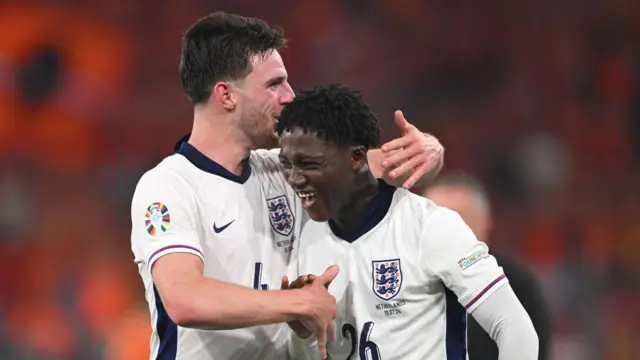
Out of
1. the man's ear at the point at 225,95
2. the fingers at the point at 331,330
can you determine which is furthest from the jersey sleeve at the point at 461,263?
the man's ear at the point at 225,95

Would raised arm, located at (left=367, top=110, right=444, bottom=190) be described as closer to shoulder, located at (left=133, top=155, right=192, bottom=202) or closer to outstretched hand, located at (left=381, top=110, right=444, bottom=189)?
outstretched hand, located at (left=381, top=110, right=444, bottom=189)

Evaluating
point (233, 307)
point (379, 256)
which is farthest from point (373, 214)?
point (233, 307)

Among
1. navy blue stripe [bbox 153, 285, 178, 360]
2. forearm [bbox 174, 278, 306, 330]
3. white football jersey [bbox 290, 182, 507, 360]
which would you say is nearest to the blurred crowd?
navy blue stripe [bbox 153, 285, 178, 360]

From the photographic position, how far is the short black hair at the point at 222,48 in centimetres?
241

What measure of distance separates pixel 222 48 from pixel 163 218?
1.85ft

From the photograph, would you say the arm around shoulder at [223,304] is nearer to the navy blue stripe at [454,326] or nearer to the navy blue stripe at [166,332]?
the navy blue stripe at [166,332]

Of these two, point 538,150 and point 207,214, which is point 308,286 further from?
point 538,150

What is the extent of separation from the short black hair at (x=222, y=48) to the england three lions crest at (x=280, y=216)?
0.36m

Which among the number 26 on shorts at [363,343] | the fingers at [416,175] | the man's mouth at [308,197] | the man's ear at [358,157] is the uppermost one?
the man's ear at [358,157]

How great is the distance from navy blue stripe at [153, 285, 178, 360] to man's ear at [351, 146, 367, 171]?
1.97 feet

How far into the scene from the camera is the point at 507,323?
200 cm

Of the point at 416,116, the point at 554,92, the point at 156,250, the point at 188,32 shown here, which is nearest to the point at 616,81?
the point at 554,92

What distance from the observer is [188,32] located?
246 centimetres

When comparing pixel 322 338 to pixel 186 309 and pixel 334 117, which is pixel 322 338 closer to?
pixel 186 309
